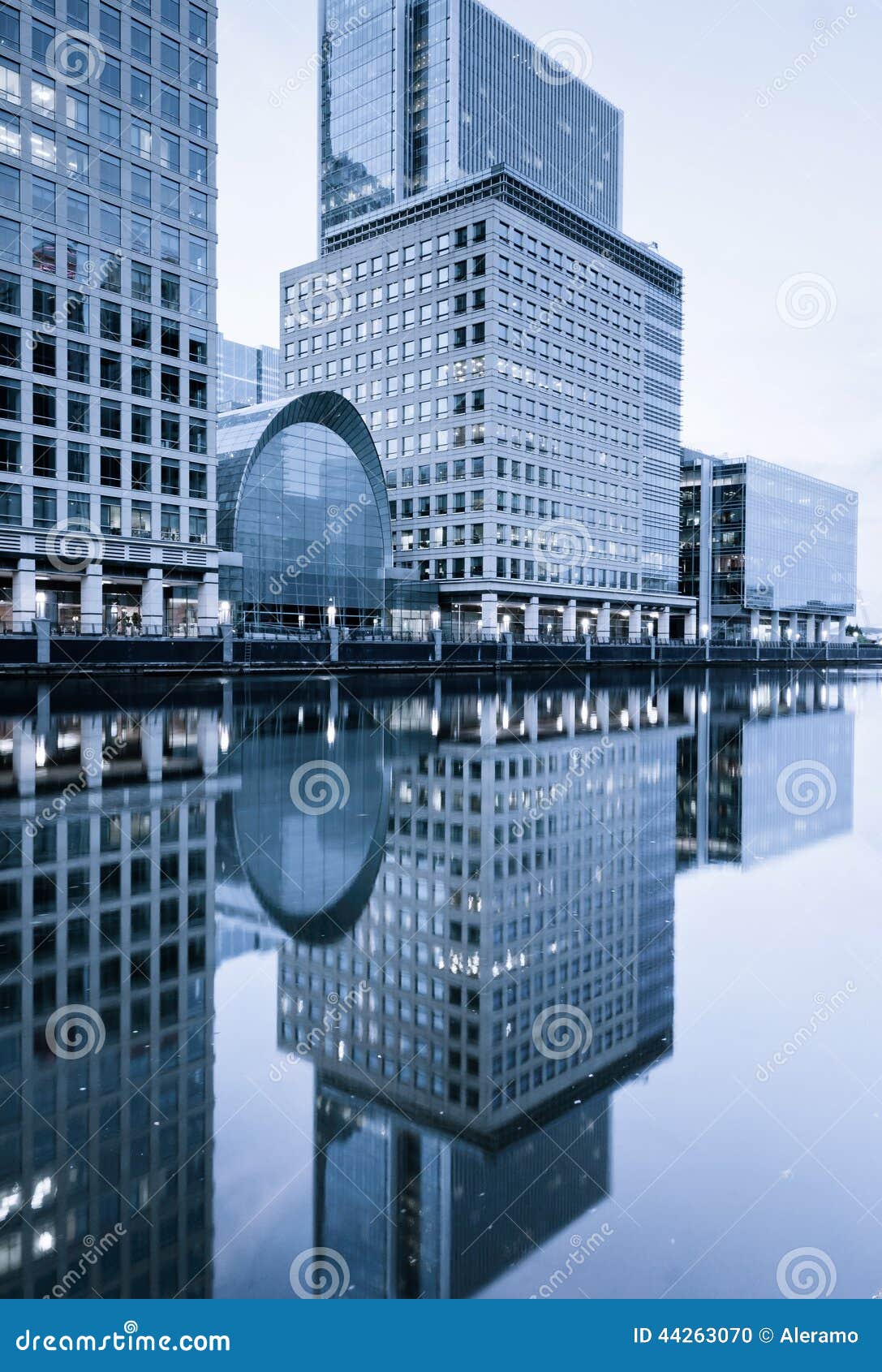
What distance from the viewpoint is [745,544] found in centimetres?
13062

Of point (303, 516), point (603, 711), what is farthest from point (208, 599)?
point (603, 711)

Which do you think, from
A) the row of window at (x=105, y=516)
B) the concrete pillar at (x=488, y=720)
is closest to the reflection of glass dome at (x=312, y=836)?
the concrete pillar at (x=488, y=720)

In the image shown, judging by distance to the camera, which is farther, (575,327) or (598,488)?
(598,488)

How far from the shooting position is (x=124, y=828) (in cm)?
1066

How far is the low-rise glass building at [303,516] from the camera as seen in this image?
6962cm

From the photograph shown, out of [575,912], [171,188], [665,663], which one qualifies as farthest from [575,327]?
[575,912]

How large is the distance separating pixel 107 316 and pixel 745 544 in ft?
317

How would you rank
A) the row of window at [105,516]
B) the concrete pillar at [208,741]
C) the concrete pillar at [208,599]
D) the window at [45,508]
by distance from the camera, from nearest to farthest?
the concrete pillar at [208,741] → the row of window at [105,516] → the window at [45,508] → the concrete pillar at [208,599]

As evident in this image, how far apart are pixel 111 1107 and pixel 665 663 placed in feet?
288

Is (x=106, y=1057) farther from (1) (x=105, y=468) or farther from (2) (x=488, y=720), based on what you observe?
(1) (x=105, y=468)

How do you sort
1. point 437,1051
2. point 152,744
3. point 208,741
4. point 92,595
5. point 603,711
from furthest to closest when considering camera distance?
point 92,595, point 603,711, point 208,741, point 152,744, point 437,1051

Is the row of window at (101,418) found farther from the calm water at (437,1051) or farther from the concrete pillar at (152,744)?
the calm water at (437,1051)

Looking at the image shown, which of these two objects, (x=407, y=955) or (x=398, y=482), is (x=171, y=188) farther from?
(x=407, y=955)

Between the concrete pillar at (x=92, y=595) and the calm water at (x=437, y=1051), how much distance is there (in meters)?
46.3
